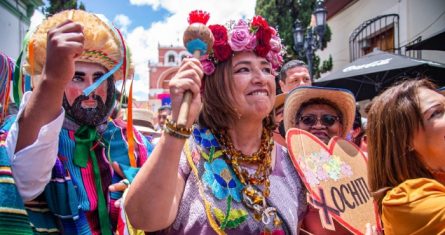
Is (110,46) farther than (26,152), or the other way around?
(110,46)

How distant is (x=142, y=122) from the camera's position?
5016 millimetres

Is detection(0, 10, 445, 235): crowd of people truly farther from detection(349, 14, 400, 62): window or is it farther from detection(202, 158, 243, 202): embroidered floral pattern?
detection(349, 14, 400, 62): window

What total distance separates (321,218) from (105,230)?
2.97 ft

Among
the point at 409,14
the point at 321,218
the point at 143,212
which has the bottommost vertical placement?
the point at 321,218

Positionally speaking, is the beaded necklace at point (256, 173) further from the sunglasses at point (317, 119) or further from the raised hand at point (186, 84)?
the sunglasses at point (317, 119)

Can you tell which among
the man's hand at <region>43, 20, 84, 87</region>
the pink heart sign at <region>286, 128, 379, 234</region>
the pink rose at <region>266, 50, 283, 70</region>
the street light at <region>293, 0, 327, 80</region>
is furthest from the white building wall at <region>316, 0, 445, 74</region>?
the man's hand at <region>43, 20, 84, 87</region>

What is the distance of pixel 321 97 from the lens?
2.34 meters

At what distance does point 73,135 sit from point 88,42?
389 mm

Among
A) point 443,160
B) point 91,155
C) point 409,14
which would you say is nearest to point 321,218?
point 443,160

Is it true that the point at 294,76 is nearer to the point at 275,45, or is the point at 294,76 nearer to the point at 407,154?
A: the point at 275,45

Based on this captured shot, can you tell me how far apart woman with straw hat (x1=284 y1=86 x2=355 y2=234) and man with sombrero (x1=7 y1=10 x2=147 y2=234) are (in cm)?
106

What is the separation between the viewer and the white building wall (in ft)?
27.3

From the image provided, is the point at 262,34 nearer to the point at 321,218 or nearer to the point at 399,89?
the point at 399,89

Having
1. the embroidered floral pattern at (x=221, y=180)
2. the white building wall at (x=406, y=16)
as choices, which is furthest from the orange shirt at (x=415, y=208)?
the white building wall at (x=406, y=16)
